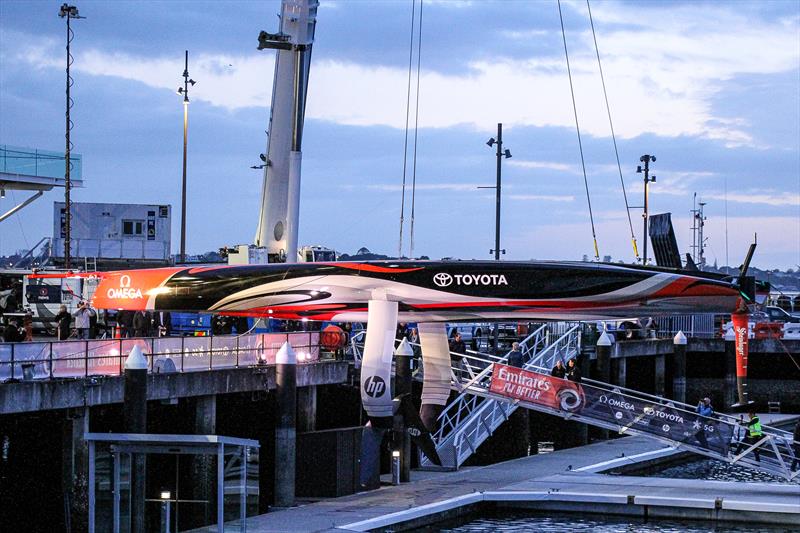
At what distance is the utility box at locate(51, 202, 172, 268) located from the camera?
213ft

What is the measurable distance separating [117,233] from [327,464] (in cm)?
3634

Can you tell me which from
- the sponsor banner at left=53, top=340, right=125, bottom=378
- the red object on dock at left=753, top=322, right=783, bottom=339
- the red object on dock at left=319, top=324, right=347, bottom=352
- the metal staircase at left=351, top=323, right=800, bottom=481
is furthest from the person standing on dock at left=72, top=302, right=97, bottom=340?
the red object on dock at left=753, top=322, right=783, bottom=339

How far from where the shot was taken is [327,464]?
3338 cm

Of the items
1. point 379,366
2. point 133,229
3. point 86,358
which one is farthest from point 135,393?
point 133,229

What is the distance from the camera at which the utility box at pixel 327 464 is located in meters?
33.3

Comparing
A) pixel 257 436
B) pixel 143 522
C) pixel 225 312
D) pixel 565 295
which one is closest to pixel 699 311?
pixel 565 295

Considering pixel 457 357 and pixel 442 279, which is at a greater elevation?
pixel 442 279

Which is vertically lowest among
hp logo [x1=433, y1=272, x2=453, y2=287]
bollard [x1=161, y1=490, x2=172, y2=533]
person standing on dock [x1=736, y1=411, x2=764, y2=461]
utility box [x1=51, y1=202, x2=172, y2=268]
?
bollard [x1=161, y1=490, x2=172, y2=533]

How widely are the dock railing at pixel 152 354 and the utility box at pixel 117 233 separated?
28.6 metres

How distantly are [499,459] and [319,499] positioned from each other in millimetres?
13214

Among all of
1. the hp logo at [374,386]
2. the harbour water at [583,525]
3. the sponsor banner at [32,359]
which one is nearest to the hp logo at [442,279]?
the hp logo at [374,386]

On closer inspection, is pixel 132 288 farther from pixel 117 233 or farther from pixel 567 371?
pixel 117 233

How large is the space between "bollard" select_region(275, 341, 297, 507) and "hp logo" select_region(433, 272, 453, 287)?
320 inches

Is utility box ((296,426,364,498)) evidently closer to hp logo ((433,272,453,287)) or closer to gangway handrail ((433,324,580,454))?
gangway handrail ((433,324,580,454))
